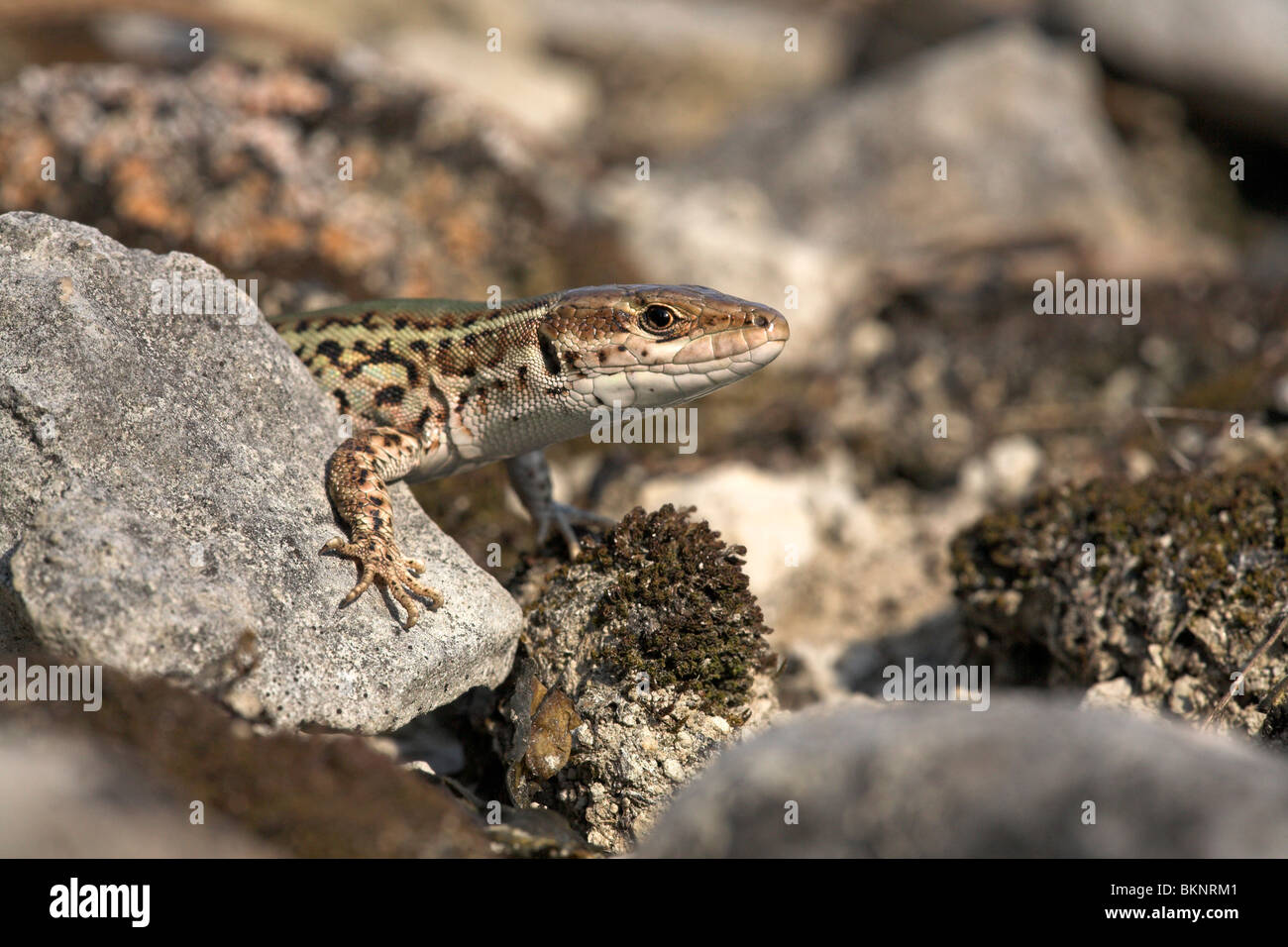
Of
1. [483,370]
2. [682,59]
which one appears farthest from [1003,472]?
[682,59]

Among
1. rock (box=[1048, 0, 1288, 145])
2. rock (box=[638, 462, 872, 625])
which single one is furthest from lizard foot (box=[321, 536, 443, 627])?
rock (box=[1048, 0, 1288, 145])

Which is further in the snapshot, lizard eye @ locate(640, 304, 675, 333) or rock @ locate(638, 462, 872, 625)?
rock @ locate(638, 462, 872, 625)

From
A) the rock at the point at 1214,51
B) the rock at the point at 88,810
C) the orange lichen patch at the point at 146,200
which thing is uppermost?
the rock at the point at 1214,51

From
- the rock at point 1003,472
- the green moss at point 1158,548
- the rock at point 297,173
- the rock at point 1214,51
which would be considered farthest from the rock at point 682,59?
the green moss at point 1158,548

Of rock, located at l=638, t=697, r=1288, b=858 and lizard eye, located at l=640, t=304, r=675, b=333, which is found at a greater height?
lizard eye, located at l=640, t=304, r=675, b=333

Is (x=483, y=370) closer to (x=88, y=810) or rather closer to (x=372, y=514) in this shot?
(x=372, y=514)

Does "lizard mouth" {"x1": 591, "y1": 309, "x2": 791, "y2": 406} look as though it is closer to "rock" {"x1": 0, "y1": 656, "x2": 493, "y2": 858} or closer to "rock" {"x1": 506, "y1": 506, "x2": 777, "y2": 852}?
"rock" {"x1": 506, "y1": 506, "x2": 777, "y2": 852}

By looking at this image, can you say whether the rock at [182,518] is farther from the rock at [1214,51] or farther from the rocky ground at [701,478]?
the rock at [1214,51]
